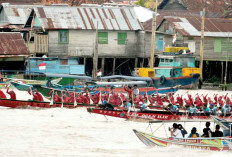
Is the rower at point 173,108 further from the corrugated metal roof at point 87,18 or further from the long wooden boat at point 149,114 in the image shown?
the corrugated metal roof at point 87,18

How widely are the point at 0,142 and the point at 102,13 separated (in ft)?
96.8

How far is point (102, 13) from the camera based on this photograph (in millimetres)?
51594

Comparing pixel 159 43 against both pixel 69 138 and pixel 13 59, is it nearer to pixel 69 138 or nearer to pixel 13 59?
pixel 13 59

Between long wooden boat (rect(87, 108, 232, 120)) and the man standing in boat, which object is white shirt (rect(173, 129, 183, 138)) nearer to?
long wooden boat (rect(87, 108, 232, 120))

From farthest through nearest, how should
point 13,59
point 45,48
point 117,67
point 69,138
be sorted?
point 117,67, point 45,48, point 13,59, point 69,138

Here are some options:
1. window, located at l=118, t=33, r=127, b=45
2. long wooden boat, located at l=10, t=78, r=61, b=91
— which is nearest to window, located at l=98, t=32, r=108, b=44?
window, located at l=118, t=33, r=127, b=45

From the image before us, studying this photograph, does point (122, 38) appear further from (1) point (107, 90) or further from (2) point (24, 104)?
(2) point (24, 104)

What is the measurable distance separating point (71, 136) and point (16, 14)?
103ft

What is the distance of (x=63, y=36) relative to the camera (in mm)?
50188

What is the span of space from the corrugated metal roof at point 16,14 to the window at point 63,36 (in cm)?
575

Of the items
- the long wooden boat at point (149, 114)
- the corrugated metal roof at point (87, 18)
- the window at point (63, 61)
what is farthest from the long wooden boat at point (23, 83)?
the long wooden boat at point (149, 114)

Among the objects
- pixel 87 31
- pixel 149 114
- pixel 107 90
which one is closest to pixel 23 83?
pixel 107 90

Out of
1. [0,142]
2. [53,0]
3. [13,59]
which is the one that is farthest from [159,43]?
[0,142]

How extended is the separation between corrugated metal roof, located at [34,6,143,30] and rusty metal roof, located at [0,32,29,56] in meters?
3.60
